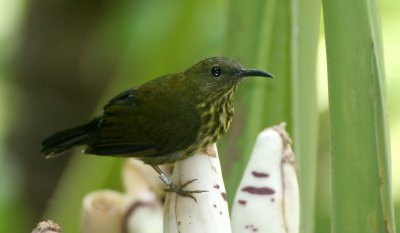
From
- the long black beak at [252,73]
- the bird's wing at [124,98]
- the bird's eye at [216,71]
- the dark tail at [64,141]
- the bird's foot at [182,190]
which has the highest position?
the bird's eye at [216,71]

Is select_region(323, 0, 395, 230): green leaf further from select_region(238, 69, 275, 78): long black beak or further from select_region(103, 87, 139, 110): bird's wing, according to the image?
select_region(103, 87, 139, 110): bird's wing

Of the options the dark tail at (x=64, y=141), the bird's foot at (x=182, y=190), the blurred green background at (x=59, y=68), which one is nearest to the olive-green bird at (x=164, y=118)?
the dark tail at (x=64, y=141)

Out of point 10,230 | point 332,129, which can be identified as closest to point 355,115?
point 332,129

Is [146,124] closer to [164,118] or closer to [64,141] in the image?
[164,118]

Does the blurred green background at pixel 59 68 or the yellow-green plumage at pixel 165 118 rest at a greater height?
the blurred green background at pixel 59 68

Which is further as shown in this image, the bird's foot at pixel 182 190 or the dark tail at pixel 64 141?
the dark tail at pixel 64 141

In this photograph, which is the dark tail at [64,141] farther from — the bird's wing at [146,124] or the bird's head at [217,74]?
the bird's head at [217,74]

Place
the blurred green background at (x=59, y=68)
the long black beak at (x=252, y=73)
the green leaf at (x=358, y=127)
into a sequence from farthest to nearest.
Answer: the blurred green background at (x=59, y=68), the long black beak at (x=252, y=73), the green leaf at (x=358, y=127)

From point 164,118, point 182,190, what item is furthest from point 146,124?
point 182,190

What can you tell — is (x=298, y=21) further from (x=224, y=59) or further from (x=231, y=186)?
(x=231, y=186)
